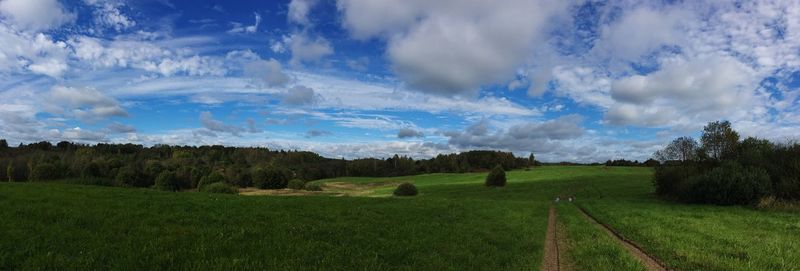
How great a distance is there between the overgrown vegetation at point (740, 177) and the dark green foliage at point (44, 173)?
95.8 metres

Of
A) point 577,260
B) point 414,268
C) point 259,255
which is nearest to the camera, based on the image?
point 259,255

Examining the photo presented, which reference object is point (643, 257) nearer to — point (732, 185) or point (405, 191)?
point (732, 185)

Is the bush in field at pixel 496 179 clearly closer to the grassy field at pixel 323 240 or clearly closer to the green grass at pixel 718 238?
the green grass at pixel 718 238

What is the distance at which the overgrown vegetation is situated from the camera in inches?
1436

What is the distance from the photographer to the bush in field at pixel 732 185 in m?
36.3

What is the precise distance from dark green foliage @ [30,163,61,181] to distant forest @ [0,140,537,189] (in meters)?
5.76

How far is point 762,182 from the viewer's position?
1430 inches

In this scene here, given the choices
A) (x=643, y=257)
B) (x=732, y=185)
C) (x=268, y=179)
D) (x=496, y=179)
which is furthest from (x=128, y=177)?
(x=643, y=257)

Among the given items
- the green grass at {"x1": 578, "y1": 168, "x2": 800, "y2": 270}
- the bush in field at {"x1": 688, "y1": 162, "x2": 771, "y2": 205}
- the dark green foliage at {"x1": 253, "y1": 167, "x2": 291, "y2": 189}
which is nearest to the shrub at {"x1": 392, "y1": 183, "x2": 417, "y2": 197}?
the dark green foliage at {"x1": 253, "y1": 167, "x2": 291, "y2": 189}

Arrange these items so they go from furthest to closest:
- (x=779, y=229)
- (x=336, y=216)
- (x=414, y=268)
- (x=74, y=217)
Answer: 1. (x=779, y=229)
2. (x=336, y=216)
3. (x=74, y=217)
4. (x=414, y=268)

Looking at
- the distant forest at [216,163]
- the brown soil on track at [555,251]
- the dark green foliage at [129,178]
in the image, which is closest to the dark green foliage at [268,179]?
the distant forest at [216,163]

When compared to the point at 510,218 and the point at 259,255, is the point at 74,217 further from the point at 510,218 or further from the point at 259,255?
the point at 510,218

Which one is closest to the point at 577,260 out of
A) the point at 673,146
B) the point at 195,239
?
the point at 195,239

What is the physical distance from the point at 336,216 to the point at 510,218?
447 inches
